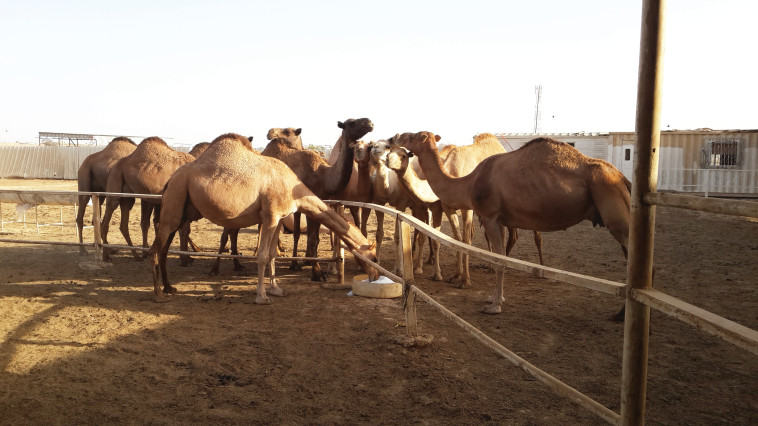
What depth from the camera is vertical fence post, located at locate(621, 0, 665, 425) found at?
2.18 metres

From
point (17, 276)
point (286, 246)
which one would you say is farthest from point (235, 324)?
point (286, 246)

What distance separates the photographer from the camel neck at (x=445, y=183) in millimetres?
7371

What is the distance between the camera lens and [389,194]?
9.48 meters

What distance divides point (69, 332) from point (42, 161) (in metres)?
39.2

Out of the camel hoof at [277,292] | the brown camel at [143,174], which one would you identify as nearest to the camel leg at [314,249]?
the camel hoof at [277,292]

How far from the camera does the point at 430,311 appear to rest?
638cm

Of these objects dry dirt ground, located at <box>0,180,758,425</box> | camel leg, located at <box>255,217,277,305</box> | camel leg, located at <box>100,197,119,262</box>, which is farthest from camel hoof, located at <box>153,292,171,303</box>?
camel leg, located at <box>100,197,119,262</box>

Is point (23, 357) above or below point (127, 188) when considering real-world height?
below

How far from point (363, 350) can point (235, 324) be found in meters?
1.61

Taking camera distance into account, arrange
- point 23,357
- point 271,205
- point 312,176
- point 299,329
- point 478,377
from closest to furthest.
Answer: point 478,377 < point 23,357 < point 299,329 < point 271,205 < point 312,176

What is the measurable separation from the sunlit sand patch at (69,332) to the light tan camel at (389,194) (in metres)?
3.55

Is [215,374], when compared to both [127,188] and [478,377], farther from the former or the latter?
[127,188]

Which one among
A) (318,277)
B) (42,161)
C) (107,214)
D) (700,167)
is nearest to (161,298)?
(318,277)

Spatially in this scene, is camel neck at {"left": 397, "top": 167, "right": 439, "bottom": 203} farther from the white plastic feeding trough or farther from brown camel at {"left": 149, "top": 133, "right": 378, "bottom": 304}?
the white plastic feeding trough
